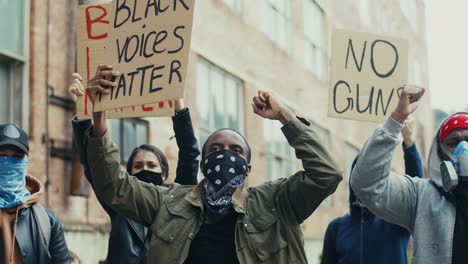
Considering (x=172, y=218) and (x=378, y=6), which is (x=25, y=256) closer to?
(x=172, y=218)

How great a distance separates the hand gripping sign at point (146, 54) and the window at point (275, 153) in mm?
11722

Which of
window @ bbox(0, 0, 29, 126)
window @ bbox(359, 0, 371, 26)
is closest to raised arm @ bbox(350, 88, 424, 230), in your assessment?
window @ bbox(0, 0, 29, 126)

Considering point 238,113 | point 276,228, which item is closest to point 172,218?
point 276,228

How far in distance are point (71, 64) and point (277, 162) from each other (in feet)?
28.1

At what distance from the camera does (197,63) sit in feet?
43.4

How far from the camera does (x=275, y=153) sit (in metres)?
17.3

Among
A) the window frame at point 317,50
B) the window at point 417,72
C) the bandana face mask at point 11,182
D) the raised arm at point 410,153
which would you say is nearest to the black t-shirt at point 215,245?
the bandana face mask at point 11,182

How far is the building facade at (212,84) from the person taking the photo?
8.90 metres

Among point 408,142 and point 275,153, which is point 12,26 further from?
point 275,153

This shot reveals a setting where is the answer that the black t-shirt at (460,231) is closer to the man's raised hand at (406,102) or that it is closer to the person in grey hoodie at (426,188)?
the person in grey hoodie at (426,188)

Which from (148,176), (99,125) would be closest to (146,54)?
(99,125)

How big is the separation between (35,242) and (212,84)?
931 centimetres

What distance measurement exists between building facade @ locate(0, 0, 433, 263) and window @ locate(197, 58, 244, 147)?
0.02 metres

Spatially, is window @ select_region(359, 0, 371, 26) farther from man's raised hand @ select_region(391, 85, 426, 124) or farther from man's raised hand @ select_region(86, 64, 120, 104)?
man's raised hand @ select_region(86, 64, 120, 104)
